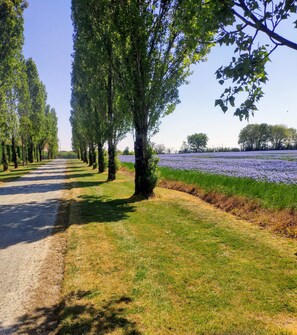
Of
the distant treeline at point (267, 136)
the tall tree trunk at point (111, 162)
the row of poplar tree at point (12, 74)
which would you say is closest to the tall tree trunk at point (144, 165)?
the tall tree trunk at point (111, 162)

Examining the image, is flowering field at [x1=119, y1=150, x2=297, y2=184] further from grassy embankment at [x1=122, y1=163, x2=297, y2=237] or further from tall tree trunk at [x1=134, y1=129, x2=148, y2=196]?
Answer: tall tree trunk at [x1=134, y1=129, x2=148, y2=196]

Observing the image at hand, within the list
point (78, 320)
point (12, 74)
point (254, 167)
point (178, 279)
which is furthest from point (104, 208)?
point (12, 74)

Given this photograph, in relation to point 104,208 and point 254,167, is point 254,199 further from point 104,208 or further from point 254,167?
point 254,167

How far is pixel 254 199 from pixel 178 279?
18.5ft

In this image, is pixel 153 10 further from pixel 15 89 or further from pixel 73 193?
pixel 15 89

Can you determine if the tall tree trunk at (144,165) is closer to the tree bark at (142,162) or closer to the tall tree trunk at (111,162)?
the tree bark at (142,162)

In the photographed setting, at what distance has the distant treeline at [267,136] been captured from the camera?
12088cm

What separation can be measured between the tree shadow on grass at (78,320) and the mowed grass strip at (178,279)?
0.01 m

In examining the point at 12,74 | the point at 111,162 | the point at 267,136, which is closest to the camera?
the point at 111,162

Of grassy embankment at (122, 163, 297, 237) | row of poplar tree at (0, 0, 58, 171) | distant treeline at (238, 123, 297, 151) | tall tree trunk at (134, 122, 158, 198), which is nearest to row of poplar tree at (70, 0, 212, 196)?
tall tree trunk at (134, 122, 158, 198)

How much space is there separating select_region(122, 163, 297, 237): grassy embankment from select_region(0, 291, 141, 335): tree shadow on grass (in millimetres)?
4879

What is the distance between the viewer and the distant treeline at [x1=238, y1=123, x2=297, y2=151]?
397 feet

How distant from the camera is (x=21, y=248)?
6.80m

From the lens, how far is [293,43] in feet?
11.7
